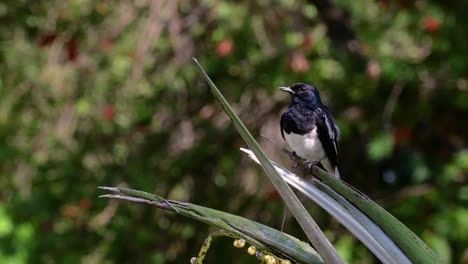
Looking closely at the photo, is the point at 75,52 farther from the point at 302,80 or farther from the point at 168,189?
the point at 302,80

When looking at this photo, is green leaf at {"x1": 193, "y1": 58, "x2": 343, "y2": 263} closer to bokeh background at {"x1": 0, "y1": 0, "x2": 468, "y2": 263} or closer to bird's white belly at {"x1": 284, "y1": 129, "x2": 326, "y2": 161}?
bird's white belly at {"x1": 284, "y1": 129, "x2": 326, "y2": 161}

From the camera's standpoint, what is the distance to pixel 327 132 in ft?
9.95

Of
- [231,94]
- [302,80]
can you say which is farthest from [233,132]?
[302,80]

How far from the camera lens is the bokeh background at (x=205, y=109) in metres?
4.45

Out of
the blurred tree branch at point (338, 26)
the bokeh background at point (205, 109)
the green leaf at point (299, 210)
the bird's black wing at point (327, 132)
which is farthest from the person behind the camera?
the blurred tree branch at point (338, 26)

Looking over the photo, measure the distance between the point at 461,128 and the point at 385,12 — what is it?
0.82m

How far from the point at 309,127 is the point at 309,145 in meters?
0.06

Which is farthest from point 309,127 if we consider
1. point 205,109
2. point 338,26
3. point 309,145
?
point 205,109

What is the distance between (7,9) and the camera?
5164mm

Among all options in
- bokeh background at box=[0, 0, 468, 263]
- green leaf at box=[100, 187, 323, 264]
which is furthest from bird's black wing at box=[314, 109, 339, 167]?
green leaf at box=[100, 187, 323, 264]

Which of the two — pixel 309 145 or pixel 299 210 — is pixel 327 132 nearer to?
pixel 309 145

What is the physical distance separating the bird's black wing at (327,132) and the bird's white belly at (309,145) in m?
0.02

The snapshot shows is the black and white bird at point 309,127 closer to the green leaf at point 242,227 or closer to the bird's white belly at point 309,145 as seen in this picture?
the bird's white belly at point 309,145

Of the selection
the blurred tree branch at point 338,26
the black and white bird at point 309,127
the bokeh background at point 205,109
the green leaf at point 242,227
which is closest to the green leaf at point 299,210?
the green leaf at point 242,227
